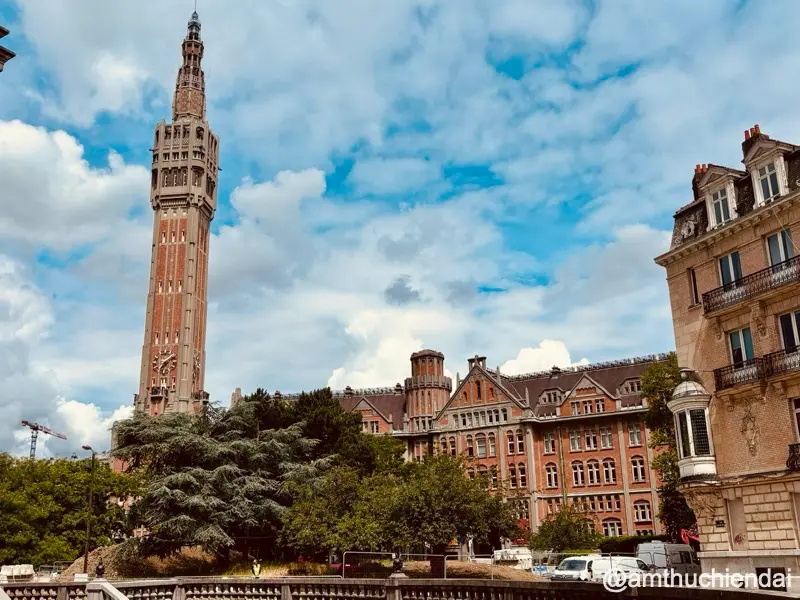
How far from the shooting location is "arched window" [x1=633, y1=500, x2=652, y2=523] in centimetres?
6562

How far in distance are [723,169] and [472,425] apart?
157 feet

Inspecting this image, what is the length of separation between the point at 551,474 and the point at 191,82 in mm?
75323

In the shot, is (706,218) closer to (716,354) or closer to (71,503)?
(716,354)

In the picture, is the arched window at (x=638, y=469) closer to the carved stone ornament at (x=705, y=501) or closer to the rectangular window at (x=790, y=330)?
the carved stone ornament at (x=705, y=501)

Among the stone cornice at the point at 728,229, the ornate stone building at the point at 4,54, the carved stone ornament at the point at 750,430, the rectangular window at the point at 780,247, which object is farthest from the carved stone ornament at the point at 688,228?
the ornate stone building at the point at 4,54

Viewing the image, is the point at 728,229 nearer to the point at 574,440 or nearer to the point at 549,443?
the point at 574,440

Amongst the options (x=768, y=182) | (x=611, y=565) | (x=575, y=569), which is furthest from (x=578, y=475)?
(x=768, y=182)

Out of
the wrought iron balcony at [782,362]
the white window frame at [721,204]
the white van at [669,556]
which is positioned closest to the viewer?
the wrought iron balcony at [782,362]

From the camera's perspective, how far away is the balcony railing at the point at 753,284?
25594 millimetres

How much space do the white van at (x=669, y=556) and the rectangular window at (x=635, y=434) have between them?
31453 millimetres

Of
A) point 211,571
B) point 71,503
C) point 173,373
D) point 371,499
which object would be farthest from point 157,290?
point 371,499

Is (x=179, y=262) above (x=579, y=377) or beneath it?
above

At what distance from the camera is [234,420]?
168 ft

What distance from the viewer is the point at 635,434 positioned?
6706 cm
